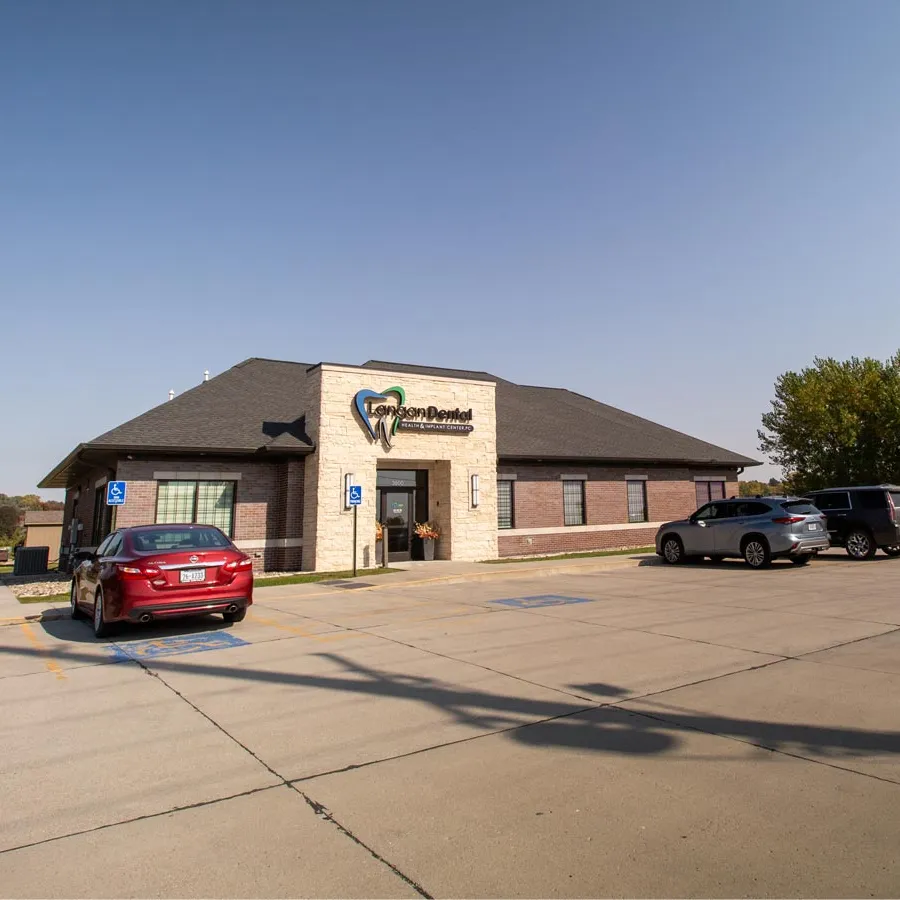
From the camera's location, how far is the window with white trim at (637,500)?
26.2 meters

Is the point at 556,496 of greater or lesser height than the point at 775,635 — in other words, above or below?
above

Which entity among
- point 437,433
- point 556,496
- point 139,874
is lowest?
point 139,874

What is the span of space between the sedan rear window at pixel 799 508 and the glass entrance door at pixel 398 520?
450 inches

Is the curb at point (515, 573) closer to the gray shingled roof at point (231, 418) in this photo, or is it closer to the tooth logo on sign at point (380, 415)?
the gray shingled roof at point (231, 418)

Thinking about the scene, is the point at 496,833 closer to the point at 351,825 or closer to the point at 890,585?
the point at 351,825

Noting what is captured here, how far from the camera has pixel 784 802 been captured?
3514 mm

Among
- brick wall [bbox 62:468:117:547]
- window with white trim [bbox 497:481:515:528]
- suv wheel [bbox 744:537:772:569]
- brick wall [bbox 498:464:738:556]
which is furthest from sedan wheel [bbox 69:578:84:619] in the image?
suv wheel [bbox 744:537:772:569]

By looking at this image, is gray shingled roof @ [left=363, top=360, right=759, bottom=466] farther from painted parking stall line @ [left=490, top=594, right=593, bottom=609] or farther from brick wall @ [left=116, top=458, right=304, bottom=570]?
painted parking stall line @ [left=490, top=594, right=593, bottom=609]

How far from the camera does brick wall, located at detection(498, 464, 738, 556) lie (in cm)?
2319

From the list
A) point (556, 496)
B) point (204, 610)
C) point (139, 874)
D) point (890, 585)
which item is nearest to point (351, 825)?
point (139, 874)

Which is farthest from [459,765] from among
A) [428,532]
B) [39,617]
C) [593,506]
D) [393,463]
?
[593,506]

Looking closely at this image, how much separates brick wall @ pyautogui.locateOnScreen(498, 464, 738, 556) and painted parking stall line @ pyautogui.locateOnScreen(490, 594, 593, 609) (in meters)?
10.2

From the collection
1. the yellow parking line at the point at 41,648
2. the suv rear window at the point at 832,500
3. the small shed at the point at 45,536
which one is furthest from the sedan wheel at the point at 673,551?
the small shed at the point at 45,536

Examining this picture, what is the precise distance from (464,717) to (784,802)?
2334 millimetres
